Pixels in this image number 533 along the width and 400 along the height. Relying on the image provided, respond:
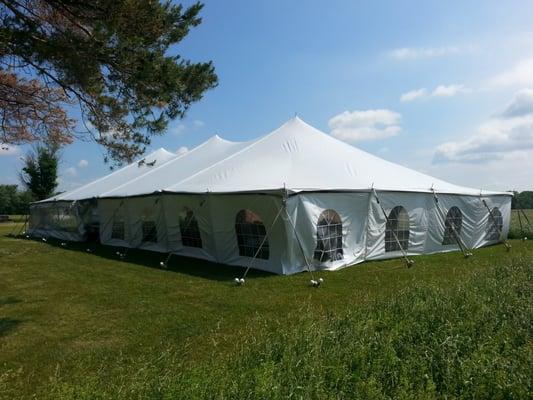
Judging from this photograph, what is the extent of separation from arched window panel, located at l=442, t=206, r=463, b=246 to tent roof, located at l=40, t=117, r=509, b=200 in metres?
0.55

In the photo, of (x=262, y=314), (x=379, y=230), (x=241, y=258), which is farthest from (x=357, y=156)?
(x=262, y=314)

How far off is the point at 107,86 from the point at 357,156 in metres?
6.56

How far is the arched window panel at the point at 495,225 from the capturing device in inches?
470

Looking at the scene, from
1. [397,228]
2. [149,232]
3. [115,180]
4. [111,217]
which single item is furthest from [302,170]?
[115,180]

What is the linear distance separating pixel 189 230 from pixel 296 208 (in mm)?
3304

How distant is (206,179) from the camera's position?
9719 mm

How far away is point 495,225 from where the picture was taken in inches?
479

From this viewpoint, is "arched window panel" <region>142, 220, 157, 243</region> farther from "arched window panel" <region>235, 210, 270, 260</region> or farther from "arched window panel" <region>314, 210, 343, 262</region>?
"arched window panel" <region>314, 210, 343, 262</region>

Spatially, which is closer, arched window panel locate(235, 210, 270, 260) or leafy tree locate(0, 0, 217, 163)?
leafy tree locate(0, 0, 217, 163)

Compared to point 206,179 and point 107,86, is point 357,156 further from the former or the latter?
point 107,86

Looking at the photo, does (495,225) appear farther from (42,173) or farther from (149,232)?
(42,173)

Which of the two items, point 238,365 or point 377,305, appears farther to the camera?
point 377,305

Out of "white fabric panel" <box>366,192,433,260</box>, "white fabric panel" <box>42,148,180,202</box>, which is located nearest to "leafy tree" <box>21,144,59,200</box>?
"white fabric panel" <box>42,148,180,202</box>

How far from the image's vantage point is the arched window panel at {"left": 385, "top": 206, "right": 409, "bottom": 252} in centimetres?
942
